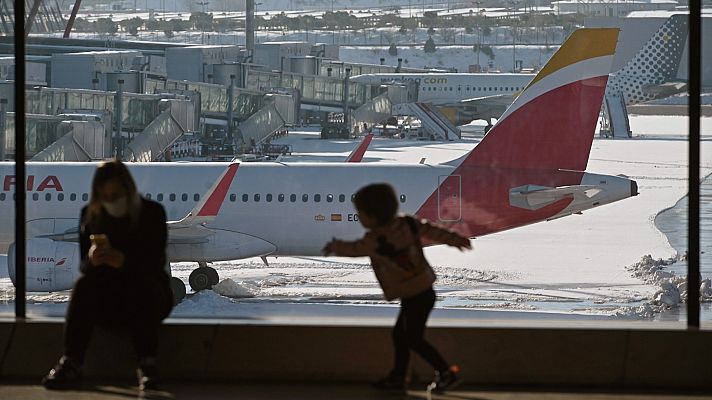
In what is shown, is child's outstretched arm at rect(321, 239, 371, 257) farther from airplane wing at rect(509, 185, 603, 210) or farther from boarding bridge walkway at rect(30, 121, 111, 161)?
boarding bridge walkway at rect(30, 121, 111, 161)

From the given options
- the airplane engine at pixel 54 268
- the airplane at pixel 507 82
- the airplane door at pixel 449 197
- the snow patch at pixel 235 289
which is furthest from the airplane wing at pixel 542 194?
the airplane at pixel 507 82

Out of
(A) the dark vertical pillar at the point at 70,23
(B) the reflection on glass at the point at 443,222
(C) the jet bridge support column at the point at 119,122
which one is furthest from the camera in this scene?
(A) the dark vertical pillar at the point at 70,23

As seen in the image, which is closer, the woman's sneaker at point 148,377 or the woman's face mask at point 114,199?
the woman's face mask at point 114,199

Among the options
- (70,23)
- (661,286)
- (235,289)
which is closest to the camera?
(661,286)

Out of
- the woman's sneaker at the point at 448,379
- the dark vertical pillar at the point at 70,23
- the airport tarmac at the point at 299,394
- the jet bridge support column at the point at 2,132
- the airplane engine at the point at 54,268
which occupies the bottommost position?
the airplane engine at the point at 54,268

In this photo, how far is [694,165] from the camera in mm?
6523

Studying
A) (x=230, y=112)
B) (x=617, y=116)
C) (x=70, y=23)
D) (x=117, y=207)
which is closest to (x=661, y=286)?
(x=117, y=207)

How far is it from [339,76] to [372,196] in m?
58.6

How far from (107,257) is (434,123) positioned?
52.3m

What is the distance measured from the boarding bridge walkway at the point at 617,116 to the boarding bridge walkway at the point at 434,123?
27.8 ft

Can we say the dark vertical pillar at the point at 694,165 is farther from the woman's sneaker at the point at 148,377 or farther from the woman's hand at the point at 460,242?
the woman's sneaker at the point at 148,377

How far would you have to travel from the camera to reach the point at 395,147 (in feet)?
167

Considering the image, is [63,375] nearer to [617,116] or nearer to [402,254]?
[402,254]

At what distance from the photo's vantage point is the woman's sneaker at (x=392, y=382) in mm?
6270
